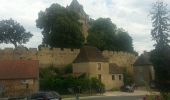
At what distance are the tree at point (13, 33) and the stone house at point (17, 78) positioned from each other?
21.3 meters

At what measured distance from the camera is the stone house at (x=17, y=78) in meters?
47.0

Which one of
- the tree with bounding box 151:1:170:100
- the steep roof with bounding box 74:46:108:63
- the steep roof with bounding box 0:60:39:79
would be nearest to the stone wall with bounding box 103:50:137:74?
the steep roof with bounding box 74:46:108:63

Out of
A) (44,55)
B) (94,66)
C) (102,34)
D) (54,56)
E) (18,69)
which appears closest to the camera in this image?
(18,69)

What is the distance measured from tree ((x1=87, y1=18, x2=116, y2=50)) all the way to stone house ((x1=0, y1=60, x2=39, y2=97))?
76.9 ft

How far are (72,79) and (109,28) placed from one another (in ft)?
93.9

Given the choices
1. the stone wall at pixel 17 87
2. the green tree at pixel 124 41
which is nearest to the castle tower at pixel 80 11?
A: the green tree at pixel 124 41

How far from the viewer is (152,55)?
2100 centimetres

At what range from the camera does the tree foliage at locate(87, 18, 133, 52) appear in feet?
239

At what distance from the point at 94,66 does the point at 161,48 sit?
39034mm

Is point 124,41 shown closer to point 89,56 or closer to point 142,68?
point 142,68

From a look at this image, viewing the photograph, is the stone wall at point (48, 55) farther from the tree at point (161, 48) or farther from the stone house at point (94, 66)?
the tree at point (161, 48)

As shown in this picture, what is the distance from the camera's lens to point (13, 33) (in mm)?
72688

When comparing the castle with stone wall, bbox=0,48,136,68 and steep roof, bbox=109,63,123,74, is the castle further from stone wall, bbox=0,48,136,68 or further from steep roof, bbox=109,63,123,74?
steep roof, bbox=109,63,123,74

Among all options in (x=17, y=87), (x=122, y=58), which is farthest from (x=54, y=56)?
(x=122, y=58)
